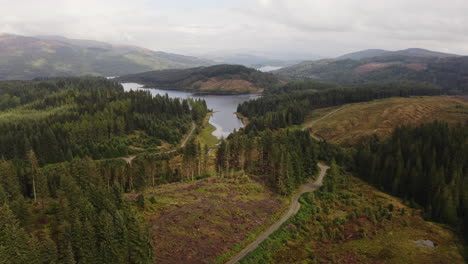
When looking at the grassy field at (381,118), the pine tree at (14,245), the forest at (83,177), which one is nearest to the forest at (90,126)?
the forest at (83,177)

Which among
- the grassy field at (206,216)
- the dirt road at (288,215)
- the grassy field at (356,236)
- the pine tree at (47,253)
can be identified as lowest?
the grassy field at (356,236)

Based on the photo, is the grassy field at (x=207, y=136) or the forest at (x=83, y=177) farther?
the grassy field at (x=207, y=136)

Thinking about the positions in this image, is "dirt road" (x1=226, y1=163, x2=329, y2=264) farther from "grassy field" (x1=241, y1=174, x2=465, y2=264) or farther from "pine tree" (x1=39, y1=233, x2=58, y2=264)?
"pine tree" (x1=39, y1=233, x2=58, y2=264)

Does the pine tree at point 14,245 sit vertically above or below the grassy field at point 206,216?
above

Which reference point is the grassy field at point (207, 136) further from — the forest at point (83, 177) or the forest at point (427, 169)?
the forest at point (427, 169)

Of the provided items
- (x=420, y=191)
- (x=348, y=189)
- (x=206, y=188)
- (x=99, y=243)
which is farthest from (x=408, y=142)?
(x=99, y=243)

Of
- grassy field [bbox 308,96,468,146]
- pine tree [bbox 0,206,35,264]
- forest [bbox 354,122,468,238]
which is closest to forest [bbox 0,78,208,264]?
pine tree [bbox 0,206,35,264]

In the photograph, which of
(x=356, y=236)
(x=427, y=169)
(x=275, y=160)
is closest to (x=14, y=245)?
(x=356, y=236)
